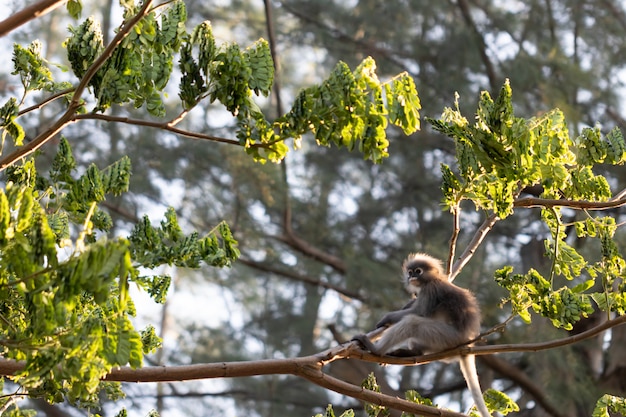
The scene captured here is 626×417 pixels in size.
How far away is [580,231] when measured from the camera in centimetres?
431

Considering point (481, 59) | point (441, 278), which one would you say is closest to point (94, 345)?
point (441, 278)

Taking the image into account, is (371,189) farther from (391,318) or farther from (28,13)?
(28,13)

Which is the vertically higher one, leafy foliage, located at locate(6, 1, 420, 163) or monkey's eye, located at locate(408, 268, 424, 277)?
monkey's eye, located at locate(408, 268, 424, 277)

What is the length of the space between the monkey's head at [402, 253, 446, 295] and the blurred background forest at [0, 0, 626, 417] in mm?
3418

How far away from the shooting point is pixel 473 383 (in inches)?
190

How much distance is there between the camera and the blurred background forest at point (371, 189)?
10.2 m

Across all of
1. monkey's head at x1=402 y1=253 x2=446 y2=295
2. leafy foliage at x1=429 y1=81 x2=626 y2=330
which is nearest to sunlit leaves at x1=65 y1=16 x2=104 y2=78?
leafy foliage at x1=429 y1=81 x2=626 y2=330

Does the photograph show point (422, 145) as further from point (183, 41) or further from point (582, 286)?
point (183, 41)

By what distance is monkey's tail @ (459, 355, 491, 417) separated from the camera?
4543mm

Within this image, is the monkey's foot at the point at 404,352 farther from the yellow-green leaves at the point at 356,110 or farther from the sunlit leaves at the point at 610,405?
the yellow-green leaves at the point at 356,110

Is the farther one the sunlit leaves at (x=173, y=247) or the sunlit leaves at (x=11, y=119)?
the sunlit leaves at (x=11, y=119)

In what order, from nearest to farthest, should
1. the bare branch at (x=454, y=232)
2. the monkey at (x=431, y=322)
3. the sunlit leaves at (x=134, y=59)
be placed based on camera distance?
the sunlit leaves at (x=134, y=59), the bare branch at (x=454, y=232), the monkey at (x=431, y=322)

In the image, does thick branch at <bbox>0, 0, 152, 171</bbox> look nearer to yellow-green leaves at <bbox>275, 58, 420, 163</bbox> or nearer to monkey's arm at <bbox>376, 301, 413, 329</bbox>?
yellow-green leaves at <bbox>275, 58, 420, 163</bbox>

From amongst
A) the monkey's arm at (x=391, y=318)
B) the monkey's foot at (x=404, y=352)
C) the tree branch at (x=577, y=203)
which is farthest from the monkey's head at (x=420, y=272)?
the tree branch at (x=577, y=203)
